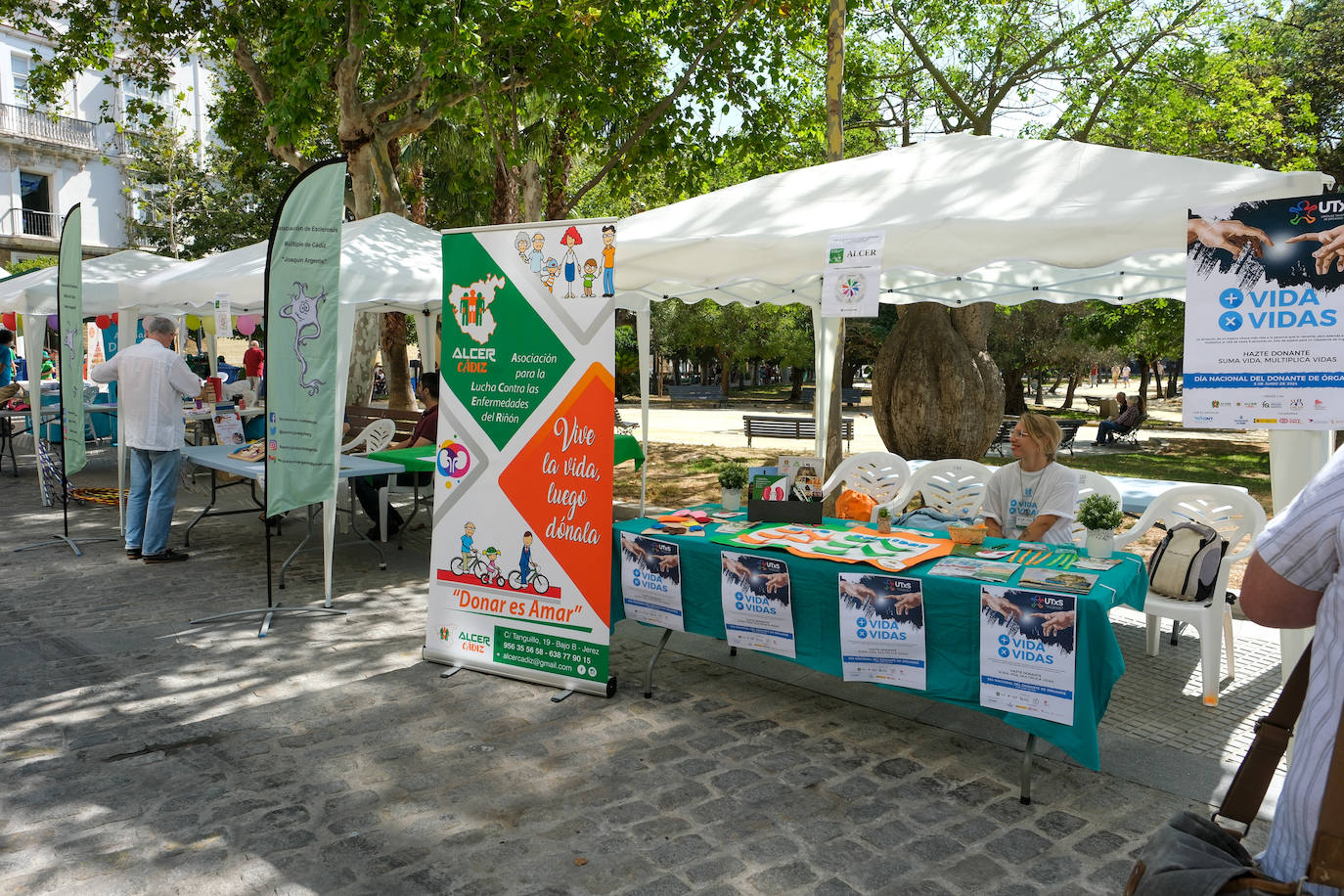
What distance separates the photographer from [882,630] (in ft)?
13.4

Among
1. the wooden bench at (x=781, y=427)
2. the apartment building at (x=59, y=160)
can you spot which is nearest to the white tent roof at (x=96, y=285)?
the wooden bench at (x=781, y=427)

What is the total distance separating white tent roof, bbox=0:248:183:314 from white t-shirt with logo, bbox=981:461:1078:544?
905 cm

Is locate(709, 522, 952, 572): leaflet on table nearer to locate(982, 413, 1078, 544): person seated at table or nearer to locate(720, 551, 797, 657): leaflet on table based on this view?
locate(720, 551, 797, 657): leaflet on table

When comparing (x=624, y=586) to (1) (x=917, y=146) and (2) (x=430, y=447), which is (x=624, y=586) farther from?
(2) (x=430, y=447)

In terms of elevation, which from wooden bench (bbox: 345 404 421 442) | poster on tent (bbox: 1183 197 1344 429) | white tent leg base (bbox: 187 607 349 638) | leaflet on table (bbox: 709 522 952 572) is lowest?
white tent leg base (bbox: 187 607 349 638)

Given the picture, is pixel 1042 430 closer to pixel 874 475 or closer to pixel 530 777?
pixel 874 475

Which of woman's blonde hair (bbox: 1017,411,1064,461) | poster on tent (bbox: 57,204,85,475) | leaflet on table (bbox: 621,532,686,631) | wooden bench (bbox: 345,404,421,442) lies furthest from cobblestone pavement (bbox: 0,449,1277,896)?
wooden bench (bbox: 345,404,421,442)

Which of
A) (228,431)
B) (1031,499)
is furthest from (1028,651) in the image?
(228,431)

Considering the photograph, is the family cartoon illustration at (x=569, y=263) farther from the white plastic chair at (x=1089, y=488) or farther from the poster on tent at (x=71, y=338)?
the poster on tent at (x=71, y=338)

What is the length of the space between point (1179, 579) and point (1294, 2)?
20.1 m

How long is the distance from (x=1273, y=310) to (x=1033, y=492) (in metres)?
2.51

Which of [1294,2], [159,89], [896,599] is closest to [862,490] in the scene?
[896,599]

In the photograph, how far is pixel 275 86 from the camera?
13.9 meters

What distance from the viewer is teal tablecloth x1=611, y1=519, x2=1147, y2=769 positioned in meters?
3.57
